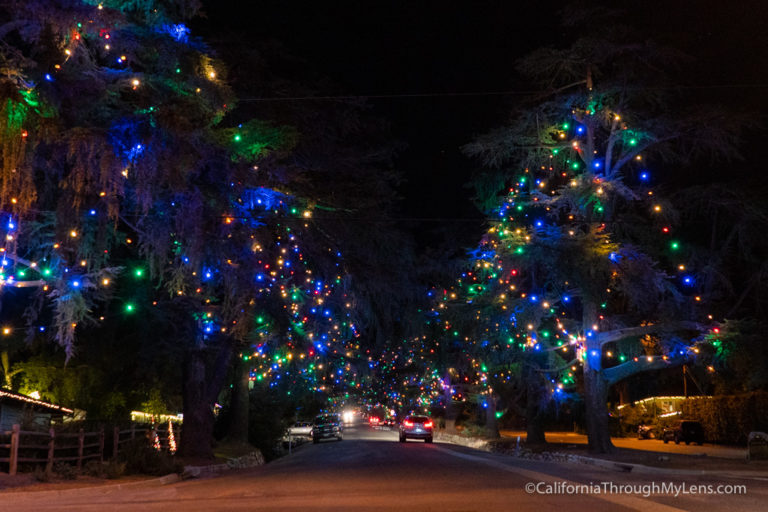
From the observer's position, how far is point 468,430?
48.7 meters

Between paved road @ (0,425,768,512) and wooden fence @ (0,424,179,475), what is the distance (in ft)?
7.90

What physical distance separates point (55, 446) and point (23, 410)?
15.7 ft

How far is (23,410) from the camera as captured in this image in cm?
2155

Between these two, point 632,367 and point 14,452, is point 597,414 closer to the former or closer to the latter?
point 632,367

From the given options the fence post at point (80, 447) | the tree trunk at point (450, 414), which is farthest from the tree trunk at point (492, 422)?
the fence post at point (80, 447)

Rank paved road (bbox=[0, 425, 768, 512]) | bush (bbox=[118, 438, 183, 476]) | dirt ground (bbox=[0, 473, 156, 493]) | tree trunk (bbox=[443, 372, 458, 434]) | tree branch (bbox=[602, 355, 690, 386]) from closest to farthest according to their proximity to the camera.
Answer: paved road (bbox=[0, 425, 768, 512]), dirt ground (bbox=[0, 473, 156, 493]), bush (bbox=[118, 438, 183, 476]), tree branch (bbox=[602, 355, 690, 386]), tree trunk (bbox=[443, 372, 458, 434])

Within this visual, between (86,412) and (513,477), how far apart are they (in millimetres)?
17203

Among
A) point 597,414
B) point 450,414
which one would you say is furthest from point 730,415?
point 450,414

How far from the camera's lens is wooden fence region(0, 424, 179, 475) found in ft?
53.8

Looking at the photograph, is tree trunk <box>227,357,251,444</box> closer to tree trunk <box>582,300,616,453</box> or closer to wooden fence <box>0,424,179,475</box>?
wooden fence <box>0,424,179,475</box>

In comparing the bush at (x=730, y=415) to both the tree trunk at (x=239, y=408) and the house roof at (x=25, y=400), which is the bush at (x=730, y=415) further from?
the house roof at (x=25, y=400)

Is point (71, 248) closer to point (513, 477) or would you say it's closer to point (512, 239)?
point (513, 477)

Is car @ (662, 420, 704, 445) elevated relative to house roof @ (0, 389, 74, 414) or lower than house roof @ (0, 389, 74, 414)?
lower

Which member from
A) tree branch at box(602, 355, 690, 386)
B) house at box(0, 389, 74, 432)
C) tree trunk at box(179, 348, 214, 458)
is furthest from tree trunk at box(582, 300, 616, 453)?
house at box(0, 389, 74, 432)
